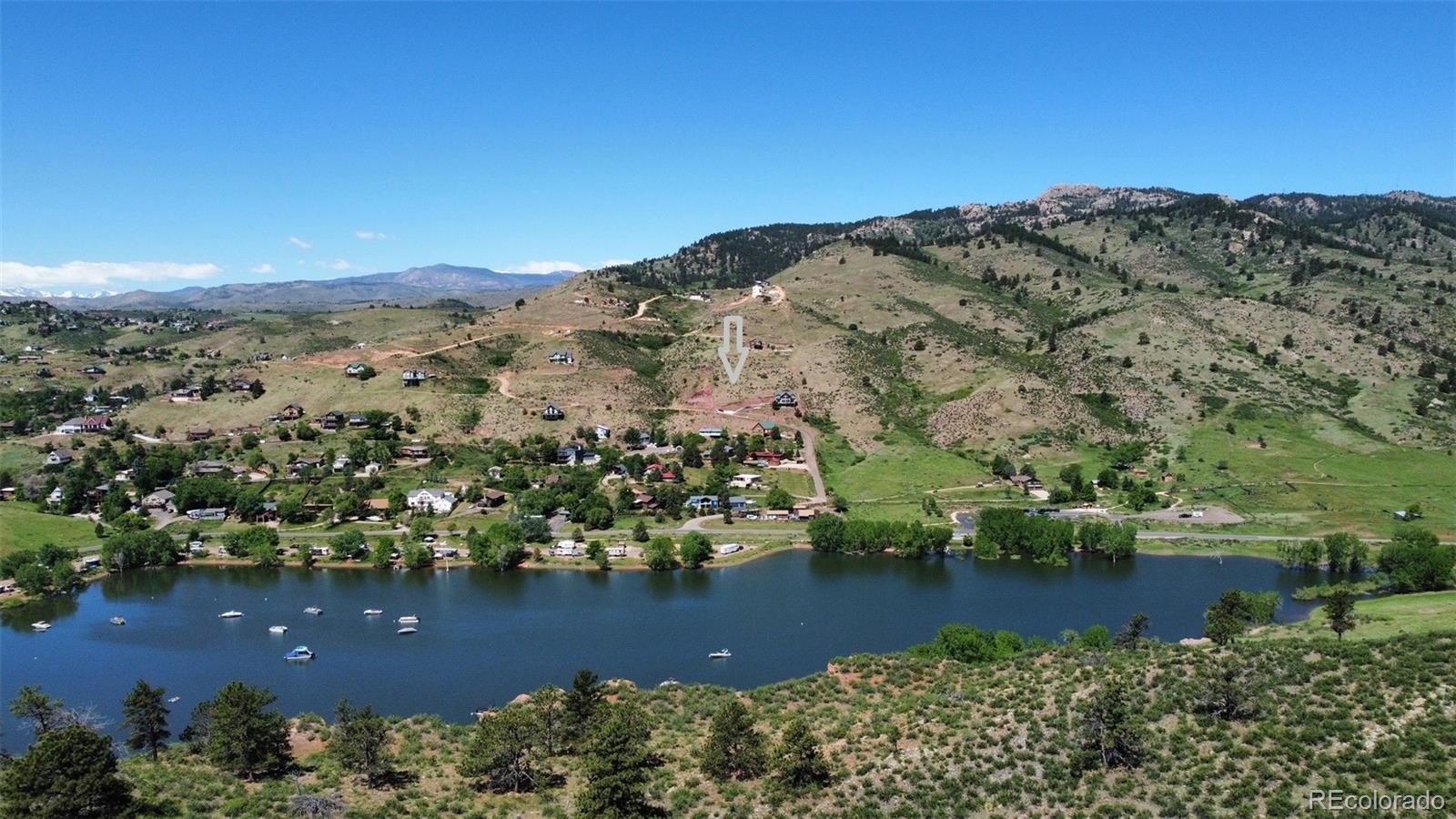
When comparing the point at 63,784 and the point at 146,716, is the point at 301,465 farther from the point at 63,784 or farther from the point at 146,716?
the point at 63,784

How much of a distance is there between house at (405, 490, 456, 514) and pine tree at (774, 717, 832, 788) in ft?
206

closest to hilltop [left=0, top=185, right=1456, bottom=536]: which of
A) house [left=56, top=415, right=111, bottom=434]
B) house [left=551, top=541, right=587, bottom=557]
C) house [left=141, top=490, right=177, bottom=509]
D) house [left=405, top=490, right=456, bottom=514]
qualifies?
house [left=56, top=415, right=111, bottom=434]

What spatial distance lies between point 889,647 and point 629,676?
50.9ft

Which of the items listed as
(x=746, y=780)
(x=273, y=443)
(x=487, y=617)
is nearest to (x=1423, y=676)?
(x=746, y=780)

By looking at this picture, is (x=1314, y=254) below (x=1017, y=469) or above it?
above

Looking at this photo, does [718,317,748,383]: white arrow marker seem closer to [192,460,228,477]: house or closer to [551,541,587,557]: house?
[551,541,587,557]: house

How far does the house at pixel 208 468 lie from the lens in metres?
91.2

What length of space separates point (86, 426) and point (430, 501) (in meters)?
56.2

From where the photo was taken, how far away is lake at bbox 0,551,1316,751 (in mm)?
47812

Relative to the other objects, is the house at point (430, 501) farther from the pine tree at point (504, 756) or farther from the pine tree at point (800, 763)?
the pine tree at point (800, 763)

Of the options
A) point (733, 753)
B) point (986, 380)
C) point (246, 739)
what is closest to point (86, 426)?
point (246, 739)

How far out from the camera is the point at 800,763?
26.9 m

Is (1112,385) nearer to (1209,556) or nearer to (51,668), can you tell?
(1209,556)

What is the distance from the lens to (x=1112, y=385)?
112 meters
